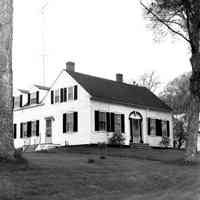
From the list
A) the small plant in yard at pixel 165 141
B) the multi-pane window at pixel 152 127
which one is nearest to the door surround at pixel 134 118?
the multi-pane window at pixel 152 127

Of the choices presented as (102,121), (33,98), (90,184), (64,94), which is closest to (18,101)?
(33,98)

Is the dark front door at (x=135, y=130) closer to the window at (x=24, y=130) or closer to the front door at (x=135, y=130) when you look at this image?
the front door at (x=135, y=130)

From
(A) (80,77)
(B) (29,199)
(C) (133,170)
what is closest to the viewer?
(B) (29,199)

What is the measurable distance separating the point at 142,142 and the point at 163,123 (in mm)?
3873

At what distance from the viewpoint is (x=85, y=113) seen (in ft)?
92.1

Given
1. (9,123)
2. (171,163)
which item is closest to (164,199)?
(9,123)

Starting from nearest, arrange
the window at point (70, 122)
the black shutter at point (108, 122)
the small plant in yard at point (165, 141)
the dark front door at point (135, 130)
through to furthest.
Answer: the window at point (70, 122), the black shutter at point (108, 122), the dark front door at point (135, 130), the small plant in yard at point (165, 141)

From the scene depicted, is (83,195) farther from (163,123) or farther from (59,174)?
(163,123)

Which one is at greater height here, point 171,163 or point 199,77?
point 199,77

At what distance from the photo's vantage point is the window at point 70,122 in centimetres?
2869

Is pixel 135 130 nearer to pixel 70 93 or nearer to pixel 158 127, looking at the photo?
pixel 158 127

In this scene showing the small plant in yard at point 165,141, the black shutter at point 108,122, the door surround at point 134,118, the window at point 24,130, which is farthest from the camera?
the window at point 24,130

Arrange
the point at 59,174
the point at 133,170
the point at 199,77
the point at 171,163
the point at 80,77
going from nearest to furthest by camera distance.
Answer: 1. the point at 59,174
2. the point at 133,170
3. the point at 171,163
4. the point at 199,77
5. the point at 80,77

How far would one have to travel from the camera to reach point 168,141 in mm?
32750
